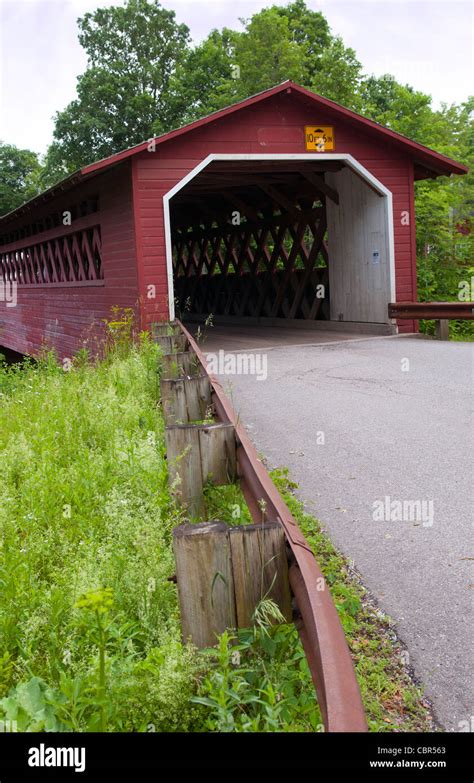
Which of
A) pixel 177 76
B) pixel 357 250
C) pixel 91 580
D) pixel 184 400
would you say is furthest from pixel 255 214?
pixel 177 76

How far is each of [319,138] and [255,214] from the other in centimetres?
630

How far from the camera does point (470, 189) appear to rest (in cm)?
2255

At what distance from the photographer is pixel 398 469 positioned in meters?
5.84

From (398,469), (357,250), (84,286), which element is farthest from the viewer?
(84,286)

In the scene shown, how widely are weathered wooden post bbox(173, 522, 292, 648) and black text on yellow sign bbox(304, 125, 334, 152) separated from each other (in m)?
12.2

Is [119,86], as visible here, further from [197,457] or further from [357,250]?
[197,457]

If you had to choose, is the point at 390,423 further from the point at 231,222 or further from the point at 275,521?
the point at 231,222

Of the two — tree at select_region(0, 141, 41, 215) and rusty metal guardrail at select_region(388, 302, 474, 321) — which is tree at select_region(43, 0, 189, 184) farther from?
rusty metal guardrail at select_region(388, 302, 474, 321)

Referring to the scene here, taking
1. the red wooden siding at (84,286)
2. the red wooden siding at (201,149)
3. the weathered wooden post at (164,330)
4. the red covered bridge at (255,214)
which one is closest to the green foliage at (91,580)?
the weathered wooden post at (164,330)

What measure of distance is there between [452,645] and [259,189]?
17.1 meters

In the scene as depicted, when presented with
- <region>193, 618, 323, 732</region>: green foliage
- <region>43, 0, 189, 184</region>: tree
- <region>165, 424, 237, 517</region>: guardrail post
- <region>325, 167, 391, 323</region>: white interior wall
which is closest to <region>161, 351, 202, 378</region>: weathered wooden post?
<region>165, 424, 237, 517</region>: guardrail post

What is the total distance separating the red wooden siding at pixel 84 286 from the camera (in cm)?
1395

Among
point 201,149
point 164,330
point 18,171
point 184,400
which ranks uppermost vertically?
point 18,171

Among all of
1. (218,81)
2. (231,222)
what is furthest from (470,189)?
(218,81)
